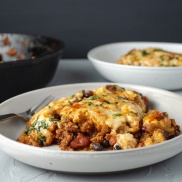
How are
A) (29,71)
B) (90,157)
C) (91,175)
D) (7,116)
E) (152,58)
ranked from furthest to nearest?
(152,58), (29,71), (7,116), (91,175), (90,157)

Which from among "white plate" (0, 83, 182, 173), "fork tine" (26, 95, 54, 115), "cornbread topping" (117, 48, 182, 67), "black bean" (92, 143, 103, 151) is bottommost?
"fork tine" (26, 95, 54, 115)

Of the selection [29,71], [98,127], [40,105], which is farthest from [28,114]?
[98,127]

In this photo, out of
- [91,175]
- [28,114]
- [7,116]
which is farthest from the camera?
[28,114]

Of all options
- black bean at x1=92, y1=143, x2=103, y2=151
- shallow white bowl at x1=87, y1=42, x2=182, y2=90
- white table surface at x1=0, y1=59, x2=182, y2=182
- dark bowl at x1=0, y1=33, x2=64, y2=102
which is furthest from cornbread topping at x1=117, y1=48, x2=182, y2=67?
black bean at x1=92, y1=143, x2=103, y2=151

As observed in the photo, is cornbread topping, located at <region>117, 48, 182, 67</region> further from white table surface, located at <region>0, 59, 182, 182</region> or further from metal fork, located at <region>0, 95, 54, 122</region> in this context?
white table surface, located at <region>0, 59, 182, 182</region>

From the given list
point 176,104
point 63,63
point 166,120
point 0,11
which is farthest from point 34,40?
point 166,120

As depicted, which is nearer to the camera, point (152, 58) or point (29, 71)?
point (29, 71)

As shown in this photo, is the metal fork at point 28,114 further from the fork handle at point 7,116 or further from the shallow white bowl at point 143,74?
the shallow white bowl at point 143,74

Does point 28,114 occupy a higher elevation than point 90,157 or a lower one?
lower

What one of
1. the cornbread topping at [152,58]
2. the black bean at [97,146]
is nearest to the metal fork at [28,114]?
the black bean at [97,146]

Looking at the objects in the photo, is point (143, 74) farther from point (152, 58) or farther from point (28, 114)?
point (28, 114)

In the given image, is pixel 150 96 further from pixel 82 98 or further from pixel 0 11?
pixel 0 11

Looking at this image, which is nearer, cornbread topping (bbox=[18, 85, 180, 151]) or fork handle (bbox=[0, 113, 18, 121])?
cornbread topping (bbox=[18, 85, 180, 151])
